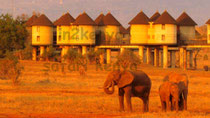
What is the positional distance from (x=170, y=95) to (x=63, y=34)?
63.8 metres

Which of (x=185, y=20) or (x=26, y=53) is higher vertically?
(x=185, y=20)

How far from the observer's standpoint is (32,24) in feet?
274

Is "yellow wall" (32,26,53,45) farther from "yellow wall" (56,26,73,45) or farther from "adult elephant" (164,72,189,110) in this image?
"adult elephant" (164,72,189,110)

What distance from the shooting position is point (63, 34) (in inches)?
3233

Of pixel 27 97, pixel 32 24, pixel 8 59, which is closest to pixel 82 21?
pixel 32 24

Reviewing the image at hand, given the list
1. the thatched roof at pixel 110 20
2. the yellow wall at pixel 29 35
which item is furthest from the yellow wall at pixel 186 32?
the yellow wall at pixel 29 35

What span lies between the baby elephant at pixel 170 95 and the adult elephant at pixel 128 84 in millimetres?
946

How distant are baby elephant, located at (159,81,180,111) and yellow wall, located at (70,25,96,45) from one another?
2274 inches

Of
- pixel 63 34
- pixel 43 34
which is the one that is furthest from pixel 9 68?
pixel 43 34

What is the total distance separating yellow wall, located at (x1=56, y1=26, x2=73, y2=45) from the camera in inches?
3211

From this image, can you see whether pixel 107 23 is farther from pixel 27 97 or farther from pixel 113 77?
pixel 113 77

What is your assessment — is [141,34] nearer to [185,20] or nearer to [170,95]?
[185,20]

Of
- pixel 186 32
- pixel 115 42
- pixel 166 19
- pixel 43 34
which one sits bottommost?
pixel 115 42

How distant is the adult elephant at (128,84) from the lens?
1875 centimetres
